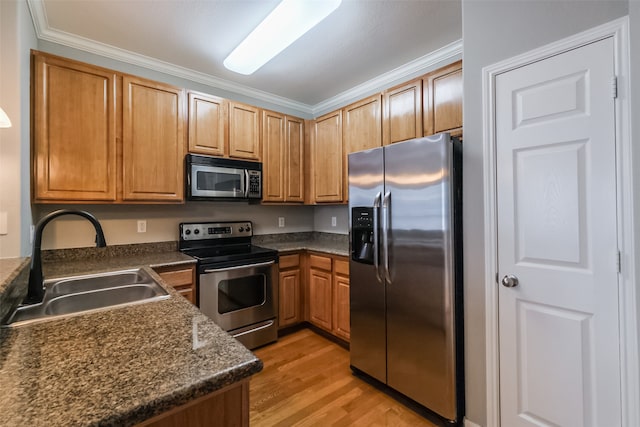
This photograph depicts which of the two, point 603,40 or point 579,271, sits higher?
point 603,40

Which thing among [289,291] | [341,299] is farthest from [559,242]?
[289,291]

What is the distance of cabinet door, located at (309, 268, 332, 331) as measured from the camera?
9.12 feet

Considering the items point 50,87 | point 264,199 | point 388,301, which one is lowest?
point 388,301

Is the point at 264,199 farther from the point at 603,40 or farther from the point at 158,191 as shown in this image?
the point at 603,40

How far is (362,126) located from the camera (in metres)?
2.79

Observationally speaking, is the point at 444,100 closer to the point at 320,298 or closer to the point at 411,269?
the point at 411,269

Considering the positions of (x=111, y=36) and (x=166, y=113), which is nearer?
(x=111, y=36)

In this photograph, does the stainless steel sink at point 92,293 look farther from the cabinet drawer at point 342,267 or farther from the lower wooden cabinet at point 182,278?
the cabinet drawer at point 342,267

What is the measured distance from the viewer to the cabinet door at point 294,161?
3.19 m

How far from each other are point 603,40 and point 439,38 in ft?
4.10

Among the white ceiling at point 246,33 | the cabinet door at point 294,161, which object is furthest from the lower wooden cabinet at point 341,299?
the white ceiling at point 246,33

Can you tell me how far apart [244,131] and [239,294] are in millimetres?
1578

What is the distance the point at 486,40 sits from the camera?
5.15 feet

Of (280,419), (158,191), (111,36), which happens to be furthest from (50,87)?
(280,419)
